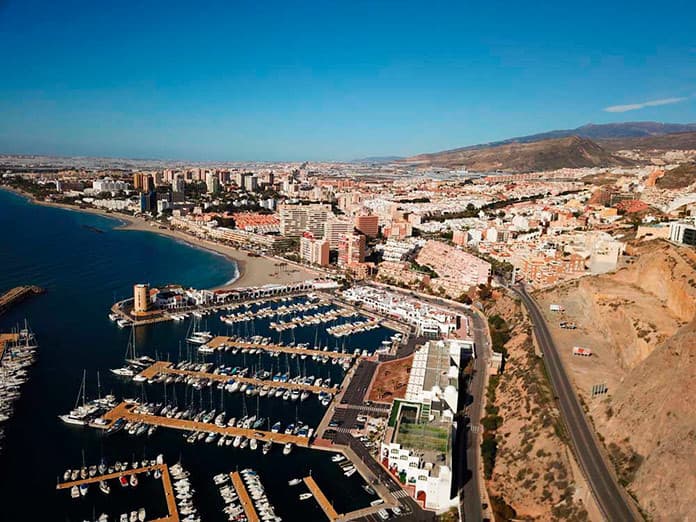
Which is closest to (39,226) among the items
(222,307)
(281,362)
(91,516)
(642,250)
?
(222,307)

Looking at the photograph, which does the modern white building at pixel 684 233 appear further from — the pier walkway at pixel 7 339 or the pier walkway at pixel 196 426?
the pier walkway at pixel 7 339

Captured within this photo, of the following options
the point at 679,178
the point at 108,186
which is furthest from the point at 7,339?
the point at 108,186

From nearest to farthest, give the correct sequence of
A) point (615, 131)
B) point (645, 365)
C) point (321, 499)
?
1. point (321, 499)
2. point (645, 365)
3. point (615, 131)

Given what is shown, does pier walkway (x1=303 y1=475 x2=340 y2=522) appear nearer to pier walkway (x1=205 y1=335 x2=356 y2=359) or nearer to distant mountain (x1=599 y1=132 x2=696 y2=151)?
pier walkway (x1=205 y1=335 x2=356 y2=359)

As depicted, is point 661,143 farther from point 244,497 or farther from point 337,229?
point 244,497

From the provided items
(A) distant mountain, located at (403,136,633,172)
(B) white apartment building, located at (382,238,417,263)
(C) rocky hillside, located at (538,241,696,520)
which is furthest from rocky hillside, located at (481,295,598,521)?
(A) distant mountain, located at (403,136,633,172)

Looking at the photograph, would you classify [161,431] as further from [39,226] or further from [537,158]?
[537,158]
